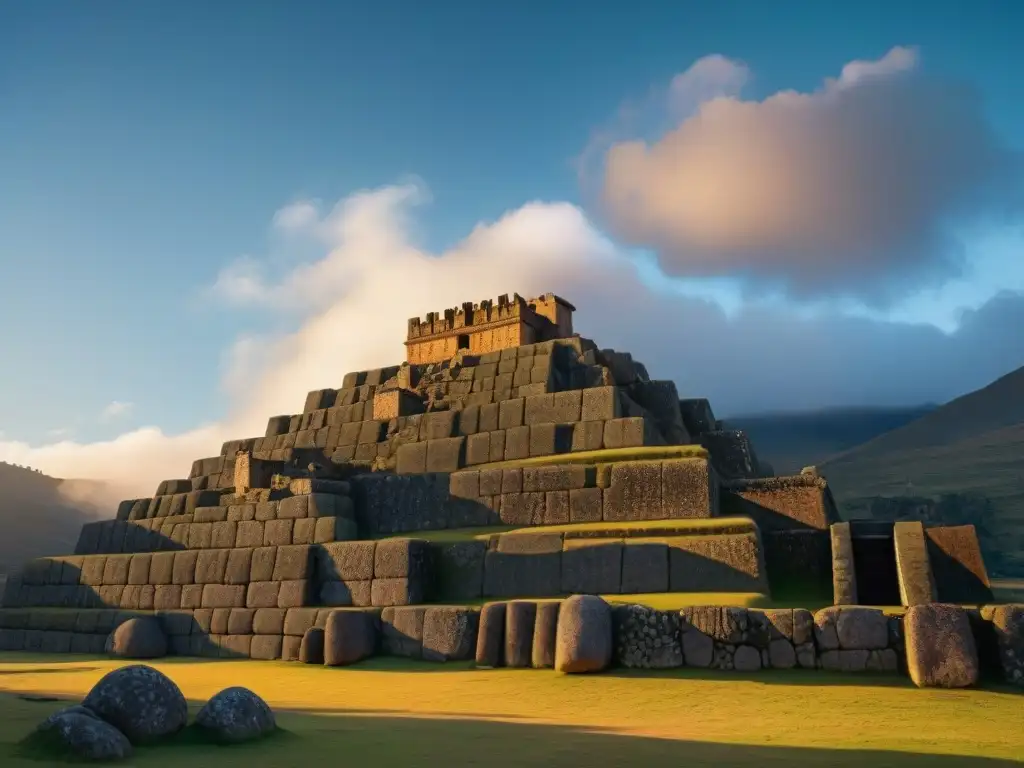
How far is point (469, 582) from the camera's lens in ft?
48.2

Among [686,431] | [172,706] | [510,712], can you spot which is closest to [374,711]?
[510,712]

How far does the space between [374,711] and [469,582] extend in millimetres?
6217

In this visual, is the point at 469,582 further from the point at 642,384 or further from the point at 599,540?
the point at 642,384

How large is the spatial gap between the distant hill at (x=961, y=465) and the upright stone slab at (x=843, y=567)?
2656 cm

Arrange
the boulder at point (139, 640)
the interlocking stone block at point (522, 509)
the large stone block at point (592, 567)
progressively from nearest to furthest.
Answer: the large stone block at point (592, 567) → the boulder at point (139, 640) → the interlocking stone block at point (522, 509)

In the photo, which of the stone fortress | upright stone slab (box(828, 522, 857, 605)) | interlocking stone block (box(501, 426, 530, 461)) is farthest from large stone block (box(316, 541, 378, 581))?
upright stone slab (box(828, 522, 857, 605))

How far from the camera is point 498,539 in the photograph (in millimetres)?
14812

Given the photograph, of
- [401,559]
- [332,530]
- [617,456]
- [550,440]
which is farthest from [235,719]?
[550,440]

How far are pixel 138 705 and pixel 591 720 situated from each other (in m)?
3.93

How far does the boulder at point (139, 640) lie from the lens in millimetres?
16062

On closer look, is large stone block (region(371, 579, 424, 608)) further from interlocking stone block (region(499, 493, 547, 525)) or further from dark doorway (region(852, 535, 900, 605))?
dark doorway (region(852, 535, 900, 605))

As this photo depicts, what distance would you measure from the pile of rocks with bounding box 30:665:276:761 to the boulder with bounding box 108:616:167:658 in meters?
10.8

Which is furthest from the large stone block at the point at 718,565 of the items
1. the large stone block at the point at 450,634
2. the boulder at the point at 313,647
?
the boulder at the point at 313,647

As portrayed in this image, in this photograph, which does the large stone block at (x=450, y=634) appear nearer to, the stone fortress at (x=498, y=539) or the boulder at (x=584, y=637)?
the stone fortress at (x=498, y=539)
